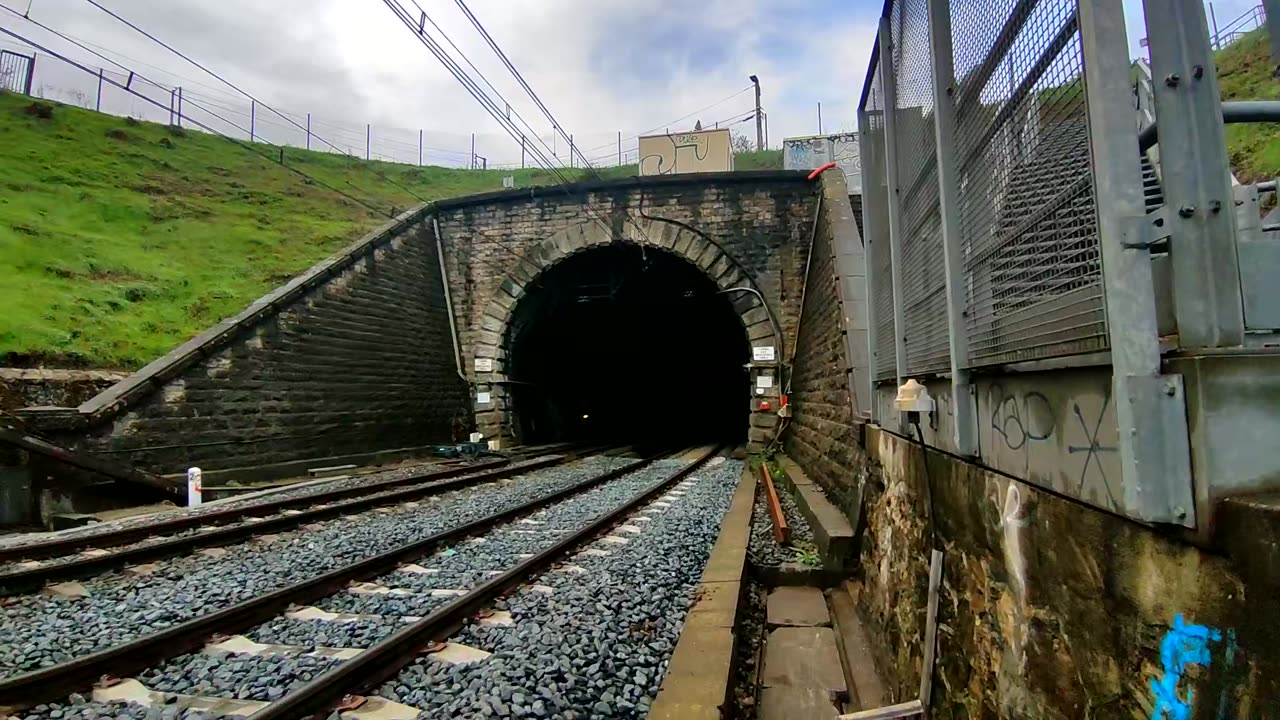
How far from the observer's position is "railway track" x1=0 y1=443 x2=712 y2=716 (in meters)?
3.53

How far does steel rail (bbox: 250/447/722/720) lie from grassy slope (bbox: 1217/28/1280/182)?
20.6ft

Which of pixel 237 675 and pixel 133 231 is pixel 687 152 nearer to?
pixel 133 231

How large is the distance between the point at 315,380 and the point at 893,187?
40.0 ft

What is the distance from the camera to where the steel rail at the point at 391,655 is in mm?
3266

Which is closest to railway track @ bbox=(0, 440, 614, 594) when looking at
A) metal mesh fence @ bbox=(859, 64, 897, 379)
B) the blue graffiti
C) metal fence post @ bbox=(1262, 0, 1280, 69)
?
metal mesh fence @ bbox=(859, 64, 897, 379)

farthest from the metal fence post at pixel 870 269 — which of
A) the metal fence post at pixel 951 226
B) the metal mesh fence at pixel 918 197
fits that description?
the metal fence post at pixel 951 226

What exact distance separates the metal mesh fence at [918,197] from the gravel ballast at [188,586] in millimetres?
5195

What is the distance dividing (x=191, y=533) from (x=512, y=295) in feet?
37.9

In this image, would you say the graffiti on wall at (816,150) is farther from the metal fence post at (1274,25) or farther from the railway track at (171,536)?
the metal fence post at (1274,25)

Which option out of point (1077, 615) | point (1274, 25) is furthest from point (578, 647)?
point (1274, 25)

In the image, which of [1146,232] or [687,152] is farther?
[687,152]

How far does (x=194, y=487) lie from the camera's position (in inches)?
369

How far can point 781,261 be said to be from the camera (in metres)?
16.9

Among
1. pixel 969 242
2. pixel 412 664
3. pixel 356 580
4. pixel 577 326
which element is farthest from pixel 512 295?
pixel 969 242
